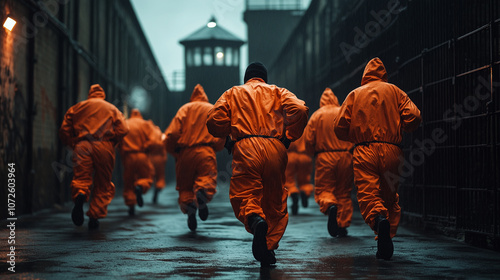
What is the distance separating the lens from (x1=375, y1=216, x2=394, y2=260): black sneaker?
735cm

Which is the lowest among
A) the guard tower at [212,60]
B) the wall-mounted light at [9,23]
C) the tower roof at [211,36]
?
the wall-mounted light at [9,23]

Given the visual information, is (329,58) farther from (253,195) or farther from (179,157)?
(253,195)

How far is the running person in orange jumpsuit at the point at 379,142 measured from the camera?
7951 millimetres

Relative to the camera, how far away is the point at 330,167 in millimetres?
10758

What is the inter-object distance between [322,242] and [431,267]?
2.53 metres

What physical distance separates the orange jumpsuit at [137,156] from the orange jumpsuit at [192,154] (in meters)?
4.13

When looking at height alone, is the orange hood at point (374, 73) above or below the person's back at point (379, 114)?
above

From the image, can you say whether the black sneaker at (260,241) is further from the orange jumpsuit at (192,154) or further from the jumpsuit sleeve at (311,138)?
the jumpsuit sleeve at (311,138)

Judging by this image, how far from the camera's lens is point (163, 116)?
164 ft

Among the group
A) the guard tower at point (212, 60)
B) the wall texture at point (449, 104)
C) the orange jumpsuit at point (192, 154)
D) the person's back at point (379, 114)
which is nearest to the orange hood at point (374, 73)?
the person's back at point (379, 114)

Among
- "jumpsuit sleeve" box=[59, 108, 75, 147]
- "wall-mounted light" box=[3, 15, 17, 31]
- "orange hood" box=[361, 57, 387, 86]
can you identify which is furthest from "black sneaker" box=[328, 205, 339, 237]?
"wall-mounted light" box=[3, 15, 17, 31]

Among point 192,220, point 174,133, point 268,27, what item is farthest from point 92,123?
point 268,27

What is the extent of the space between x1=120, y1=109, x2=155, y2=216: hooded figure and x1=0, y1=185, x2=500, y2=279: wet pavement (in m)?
3.76

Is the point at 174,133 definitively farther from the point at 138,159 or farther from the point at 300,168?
the point at 300,168
